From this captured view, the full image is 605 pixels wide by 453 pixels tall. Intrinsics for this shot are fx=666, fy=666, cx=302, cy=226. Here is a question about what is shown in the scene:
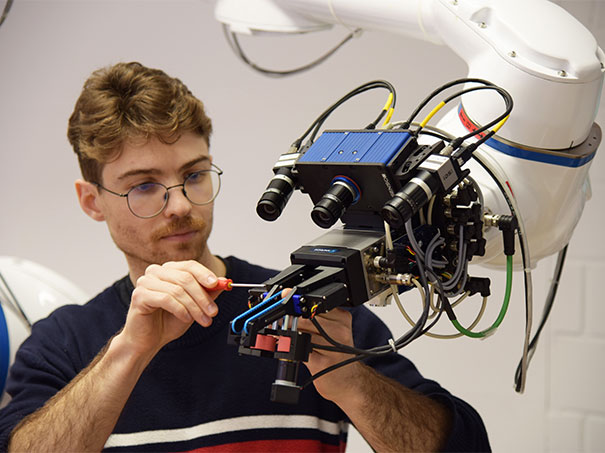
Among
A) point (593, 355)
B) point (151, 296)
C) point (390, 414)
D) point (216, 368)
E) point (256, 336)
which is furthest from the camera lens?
point (593, 355)

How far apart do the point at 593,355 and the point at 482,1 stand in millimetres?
1230

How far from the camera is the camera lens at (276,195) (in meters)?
0.81

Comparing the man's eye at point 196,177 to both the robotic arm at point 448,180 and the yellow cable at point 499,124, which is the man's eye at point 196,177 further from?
the yellow cable at point 499,124

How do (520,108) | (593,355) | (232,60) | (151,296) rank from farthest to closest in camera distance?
1. (232,60)
2. (593,355)
3. (151,296)
4. (520,108)

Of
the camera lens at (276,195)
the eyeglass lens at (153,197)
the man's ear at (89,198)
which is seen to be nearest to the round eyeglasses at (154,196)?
the eyeglass lens at (153,197)

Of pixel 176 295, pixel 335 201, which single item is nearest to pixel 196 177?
pixel 176 295

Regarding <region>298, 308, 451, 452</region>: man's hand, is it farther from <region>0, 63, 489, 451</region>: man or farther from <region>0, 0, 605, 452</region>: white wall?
<region>0, 0, 605, 452</region>: white wall

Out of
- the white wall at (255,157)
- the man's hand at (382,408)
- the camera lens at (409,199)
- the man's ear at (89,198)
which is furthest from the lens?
the white wall at (255,157)

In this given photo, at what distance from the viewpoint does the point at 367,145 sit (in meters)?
0.79

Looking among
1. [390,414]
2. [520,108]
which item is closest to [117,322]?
[390,414]

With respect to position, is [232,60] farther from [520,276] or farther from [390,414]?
[390,414]

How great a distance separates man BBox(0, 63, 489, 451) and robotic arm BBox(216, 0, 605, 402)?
0.36 meters

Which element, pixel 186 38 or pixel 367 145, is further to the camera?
pixel 186 38

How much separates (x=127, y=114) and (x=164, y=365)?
1.78 feet
